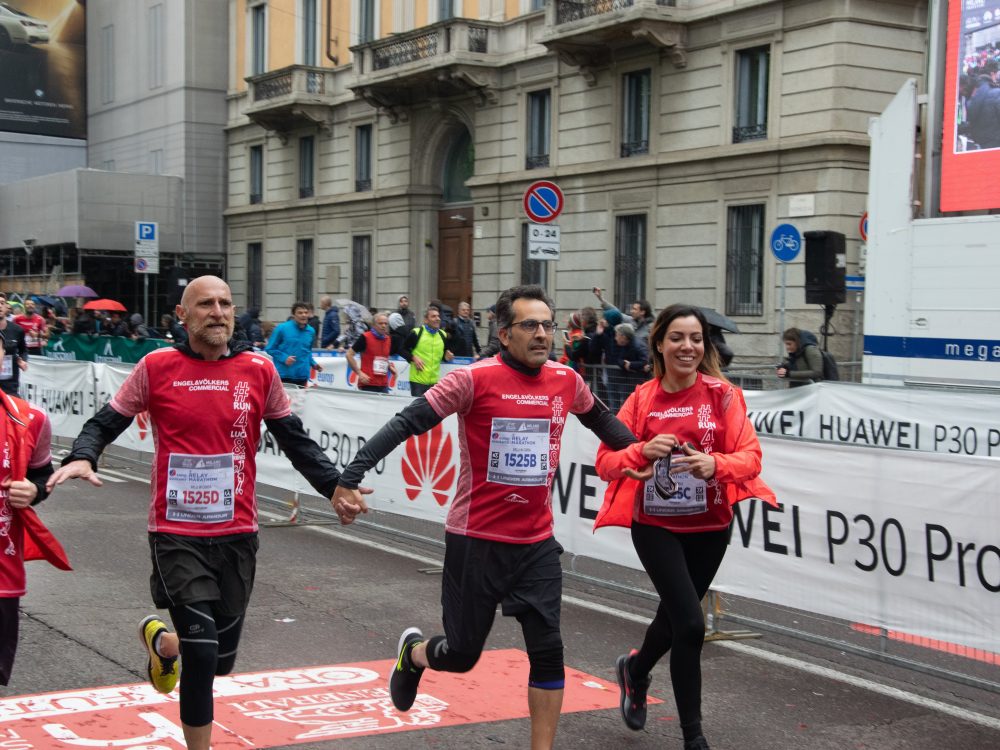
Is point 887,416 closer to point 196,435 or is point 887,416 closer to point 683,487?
point 683,487

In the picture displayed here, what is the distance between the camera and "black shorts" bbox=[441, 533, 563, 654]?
16.9 feet

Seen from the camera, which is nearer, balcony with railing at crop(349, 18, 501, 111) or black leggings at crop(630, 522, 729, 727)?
black leggings at crop(630, 522, 729, 727)

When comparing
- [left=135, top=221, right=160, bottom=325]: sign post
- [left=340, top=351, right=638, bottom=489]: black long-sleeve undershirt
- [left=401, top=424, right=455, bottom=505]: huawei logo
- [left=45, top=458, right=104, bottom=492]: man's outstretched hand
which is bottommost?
[left=401, top=424, right=455, bottom=505]: huawei logo

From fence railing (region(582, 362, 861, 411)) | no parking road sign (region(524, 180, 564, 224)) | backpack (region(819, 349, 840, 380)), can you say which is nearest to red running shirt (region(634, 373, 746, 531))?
backpack (region(819, 349, 840, 380))

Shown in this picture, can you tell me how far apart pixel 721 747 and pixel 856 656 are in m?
1.90

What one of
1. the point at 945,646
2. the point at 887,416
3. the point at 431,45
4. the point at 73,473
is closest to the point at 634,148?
the point at 431,45

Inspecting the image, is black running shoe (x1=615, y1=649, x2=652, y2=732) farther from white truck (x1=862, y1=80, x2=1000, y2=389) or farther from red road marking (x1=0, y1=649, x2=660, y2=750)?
white truck (x1=862, y1=80, x2=1000, y2=389)

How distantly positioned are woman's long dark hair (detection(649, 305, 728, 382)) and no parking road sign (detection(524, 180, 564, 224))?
10064 millimetres

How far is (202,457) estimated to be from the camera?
4.96 meters

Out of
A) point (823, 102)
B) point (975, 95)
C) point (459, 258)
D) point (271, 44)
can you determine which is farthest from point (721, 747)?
point (271, 44)

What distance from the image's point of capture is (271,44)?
4197 centimetres

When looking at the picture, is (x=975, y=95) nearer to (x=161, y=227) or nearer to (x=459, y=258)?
(x=459, y=258)

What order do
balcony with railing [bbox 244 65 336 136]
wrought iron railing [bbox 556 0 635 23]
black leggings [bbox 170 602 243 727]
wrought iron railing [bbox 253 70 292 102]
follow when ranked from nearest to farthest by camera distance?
black leggings [bbox 170 602 243 727]
wrought iron railing [bbox 556 0 635 23]
balcony with railing [bbox 244 65 336 136]
wrought iron railing [bbox 253 70 292 102]

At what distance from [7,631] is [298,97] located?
34815 mm
